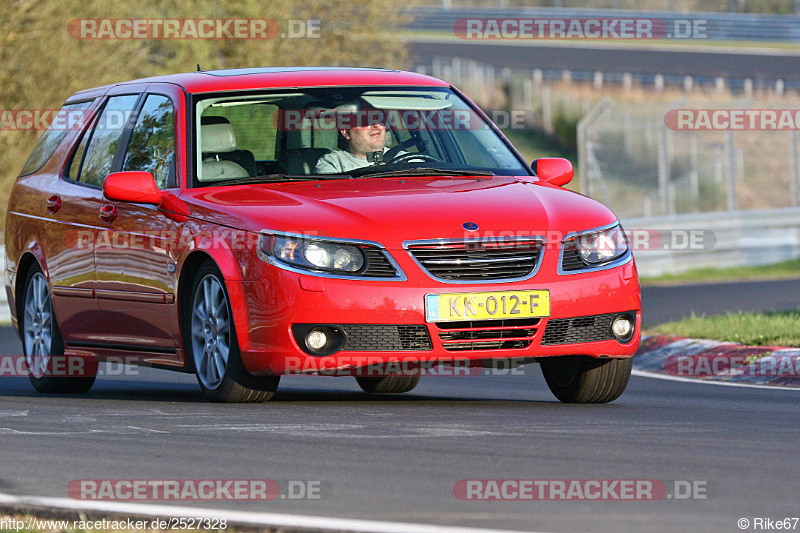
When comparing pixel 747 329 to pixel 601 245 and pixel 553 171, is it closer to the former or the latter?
pixel 553 171

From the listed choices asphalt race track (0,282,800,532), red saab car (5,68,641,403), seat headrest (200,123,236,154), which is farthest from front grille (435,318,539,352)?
seat headrest (200,123,236,154)

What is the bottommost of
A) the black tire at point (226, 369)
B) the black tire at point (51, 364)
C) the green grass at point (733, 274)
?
the green grass at point (733, 274)

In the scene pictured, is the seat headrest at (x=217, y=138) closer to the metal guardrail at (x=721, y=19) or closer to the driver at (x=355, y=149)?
the driver at (x=355, y=149)

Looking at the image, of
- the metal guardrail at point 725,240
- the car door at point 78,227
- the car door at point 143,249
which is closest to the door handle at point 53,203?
the car door at point 78,227

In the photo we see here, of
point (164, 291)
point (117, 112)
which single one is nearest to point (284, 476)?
point (164, 291)

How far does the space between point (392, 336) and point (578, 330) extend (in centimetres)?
98

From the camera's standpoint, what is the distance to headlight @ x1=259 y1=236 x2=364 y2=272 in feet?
26.6

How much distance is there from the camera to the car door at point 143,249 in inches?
358

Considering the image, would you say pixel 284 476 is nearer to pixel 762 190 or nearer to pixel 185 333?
pixel 185 333

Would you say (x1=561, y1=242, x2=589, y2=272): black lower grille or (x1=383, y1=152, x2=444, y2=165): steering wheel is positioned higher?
(x1=383, y1=152, x2=444, y2=165): steering wheel

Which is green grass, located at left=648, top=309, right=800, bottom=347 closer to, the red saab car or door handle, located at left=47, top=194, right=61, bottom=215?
the red saab car

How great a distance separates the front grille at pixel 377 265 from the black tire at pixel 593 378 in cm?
112

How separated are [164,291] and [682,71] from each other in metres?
39.1

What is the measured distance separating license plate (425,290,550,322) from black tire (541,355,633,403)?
0.60m
